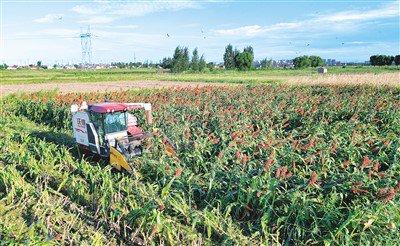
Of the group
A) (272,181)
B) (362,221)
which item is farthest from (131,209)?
(362,221)

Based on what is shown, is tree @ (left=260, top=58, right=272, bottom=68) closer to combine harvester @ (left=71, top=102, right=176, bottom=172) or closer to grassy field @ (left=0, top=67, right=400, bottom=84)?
grassy field @ (left=0, top=67, right=400, bottom=84)

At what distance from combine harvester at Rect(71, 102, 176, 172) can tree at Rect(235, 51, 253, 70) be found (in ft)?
254

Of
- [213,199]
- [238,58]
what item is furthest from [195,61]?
[213,199]

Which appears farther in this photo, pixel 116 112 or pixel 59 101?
pixel 59 101

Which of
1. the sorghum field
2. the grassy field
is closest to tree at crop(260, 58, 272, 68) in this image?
the grassy field

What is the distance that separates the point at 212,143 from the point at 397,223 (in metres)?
3.80

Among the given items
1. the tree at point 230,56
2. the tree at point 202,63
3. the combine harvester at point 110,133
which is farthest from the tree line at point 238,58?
the combine harvester at point 110,133

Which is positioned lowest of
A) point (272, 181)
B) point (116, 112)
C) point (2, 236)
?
point (2, 236)

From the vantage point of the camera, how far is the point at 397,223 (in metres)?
4.30

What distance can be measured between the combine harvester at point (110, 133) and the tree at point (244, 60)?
77324mm

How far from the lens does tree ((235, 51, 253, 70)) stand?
83.9 metres

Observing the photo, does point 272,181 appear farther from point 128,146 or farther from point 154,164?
point 128,146

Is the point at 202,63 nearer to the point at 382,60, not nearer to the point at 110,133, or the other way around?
the point at 382,60

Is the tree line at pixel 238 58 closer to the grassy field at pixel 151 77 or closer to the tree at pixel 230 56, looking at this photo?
the tree at pixel 230 56
